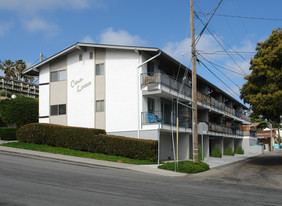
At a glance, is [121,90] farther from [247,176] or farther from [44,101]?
[247,176]

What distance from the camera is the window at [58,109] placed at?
2712cm

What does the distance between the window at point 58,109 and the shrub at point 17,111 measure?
311cm

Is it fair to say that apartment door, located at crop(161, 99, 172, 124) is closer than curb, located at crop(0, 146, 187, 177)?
No

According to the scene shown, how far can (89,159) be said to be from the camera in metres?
19.9

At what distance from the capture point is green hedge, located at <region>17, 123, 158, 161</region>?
20953mm

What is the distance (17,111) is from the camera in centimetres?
2862

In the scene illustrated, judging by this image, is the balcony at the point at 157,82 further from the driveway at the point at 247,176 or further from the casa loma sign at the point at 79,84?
the driveway at the point at 247,176

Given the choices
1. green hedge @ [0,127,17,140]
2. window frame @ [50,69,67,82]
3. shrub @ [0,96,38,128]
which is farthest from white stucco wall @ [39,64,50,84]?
green hedge @ [0,127,17,140]

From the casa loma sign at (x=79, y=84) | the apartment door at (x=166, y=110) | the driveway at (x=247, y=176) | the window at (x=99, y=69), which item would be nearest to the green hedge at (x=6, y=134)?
the casa loma sign at (x=79, y=84)

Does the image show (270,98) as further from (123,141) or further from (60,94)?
(60,94)

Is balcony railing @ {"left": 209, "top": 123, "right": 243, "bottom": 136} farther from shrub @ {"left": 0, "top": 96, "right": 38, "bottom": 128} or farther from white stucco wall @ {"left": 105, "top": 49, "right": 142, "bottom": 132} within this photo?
shrub @ {"left": 0, "top": 96, "right": 38, "bottom": 128}

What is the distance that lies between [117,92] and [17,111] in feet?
33.8

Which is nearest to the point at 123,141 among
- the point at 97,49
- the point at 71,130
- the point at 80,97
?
the point at 71,130

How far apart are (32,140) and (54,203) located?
56.4 ft
